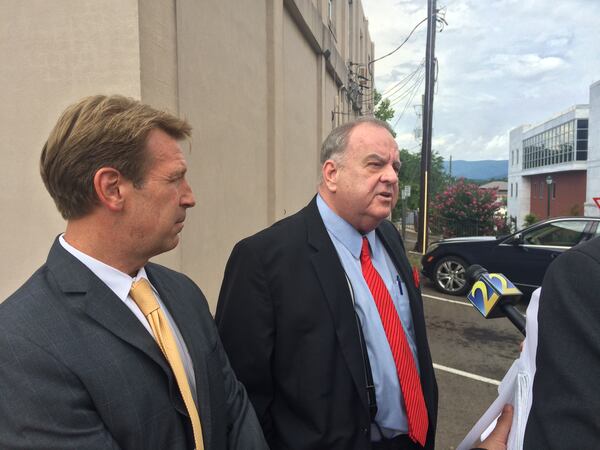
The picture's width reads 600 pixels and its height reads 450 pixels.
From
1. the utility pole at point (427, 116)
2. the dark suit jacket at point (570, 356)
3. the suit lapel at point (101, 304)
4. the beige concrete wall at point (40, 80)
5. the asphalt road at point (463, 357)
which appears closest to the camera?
the dark suit jacket at point (570, 356)

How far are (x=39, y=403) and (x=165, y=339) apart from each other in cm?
34

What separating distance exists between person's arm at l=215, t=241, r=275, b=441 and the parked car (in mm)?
6275

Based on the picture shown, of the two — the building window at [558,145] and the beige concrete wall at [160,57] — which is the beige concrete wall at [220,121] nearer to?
the beige concrete wall at [160,57]

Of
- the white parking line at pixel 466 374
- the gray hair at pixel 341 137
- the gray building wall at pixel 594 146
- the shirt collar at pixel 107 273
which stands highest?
the gray building wall at pixel 594 146

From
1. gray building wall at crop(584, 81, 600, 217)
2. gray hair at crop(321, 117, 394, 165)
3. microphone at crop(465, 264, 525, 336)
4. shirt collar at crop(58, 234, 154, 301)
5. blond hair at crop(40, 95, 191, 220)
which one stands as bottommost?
microphone at crop(465, 264, 525, 336)

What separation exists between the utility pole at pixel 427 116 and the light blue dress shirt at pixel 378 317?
10.6 meters

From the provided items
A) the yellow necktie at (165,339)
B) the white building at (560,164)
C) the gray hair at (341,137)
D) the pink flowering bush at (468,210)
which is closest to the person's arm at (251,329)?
the yellow necktie at (165,339)

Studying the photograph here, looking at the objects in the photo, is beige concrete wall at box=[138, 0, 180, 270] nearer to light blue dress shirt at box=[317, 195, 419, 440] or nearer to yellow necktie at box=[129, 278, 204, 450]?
light blue dress shirt at box=[317, 195, 419, 440]

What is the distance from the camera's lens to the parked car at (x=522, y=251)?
266 inches

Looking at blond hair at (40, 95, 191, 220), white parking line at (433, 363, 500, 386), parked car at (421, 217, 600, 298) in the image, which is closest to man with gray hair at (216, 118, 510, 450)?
blond hair at (40, 95, 191, 220)

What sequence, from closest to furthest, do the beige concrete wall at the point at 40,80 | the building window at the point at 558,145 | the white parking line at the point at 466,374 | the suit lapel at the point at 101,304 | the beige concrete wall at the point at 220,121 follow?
the suit lapel at the point at 101,304 → the beige concrete wall at the point at 40,80 → the beige concrete wall at the point at 220,121 → the white parking line at the point at 466,374 → the building window at the point at 558,145

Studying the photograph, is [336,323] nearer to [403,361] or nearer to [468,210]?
[403,361]

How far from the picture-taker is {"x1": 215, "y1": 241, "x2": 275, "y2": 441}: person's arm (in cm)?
169

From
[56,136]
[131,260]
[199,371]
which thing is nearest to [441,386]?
[199,371]
